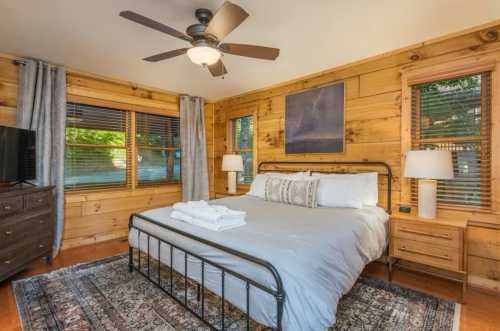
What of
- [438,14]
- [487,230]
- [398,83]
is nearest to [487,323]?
[487,230]

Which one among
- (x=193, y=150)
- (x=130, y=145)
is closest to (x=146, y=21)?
(x=130, y=145)

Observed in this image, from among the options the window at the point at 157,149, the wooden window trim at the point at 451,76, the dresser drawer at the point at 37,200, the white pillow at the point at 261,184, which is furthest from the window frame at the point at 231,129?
the dresser drawer at the point at 37,200

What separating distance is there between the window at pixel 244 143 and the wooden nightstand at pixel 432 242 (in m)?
2.51

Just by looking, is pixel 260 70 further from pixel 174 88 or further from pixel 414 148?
pixel 414 148

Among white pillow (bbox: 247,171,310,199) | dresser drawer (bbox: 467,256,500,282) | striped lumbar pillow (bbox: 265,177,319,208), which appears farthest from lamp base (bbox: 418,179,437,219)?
white pillow (bbox: 247,171,310,199)

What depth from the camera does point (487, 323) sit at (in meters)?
1.81

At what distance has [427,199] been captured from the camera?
91.8 inches

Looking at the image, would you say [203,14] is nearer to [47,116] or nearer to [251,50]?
[251,50]

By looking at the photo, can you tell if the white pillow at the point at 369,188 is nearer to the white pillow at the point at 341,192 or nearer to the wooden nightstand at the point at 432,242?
the white pillow at the point at 341,192

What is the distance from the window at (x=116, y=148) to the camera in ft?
11.4

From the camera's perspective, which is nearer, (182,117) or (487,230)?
(487,230)

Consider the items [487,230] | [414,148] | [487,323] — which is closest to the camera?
[487,323]

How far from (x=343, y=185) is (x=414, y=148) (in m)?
0.85

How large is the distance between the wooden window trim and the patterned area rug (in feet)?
3.45
